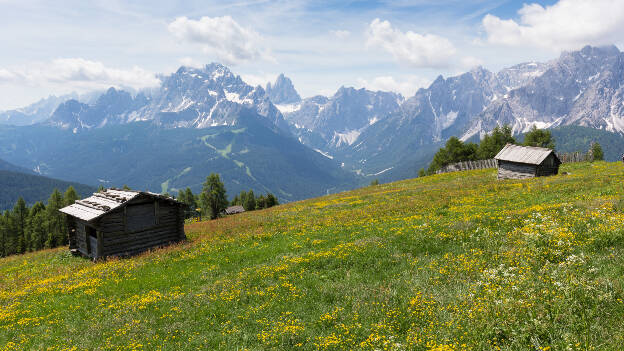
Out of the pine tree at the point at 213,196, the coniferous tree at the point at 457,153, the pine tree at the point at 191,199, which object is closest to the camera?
the pine tree at the point at 213,196

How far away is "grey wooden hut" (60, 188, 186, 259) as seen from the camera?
80.3 feet

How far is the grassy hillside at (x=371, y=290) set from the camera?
8.02 metres

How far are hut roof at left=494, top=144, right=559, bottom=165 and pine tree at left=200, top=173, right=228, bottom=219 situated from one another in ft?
236

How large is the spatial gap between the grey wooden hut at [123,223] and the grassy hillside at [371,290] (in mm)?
2816

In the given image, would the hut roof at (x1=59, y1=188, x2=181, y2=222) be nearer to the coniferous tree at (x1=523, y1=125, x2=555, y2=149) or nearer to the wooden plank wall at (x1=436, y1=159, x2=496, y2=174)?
the wooden plank wall at (x1=436, y1=159, x2=496, y2=174)

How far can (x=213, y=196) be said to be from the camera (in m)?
91.5

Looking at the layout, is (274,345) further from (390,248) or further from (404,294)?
(390,248)

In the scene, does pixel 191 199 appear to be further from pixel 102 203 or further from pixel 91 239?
pixel 91 239

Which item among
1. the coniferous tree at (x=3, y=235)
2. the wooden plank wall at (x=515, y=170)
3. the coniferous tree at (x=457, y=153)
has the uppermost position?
the coniferous tree at (x=457, y=153)

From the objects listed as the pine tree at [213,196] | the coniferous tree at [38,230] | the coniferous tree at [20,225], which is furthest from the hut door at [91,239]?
the coniferous tree at [20,225]

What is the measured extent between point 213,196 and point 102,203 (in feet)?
217

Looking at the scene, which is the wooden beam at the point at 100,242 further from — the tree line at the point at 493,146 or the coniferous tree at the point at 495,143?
the coniferous tree at the point at 495,143

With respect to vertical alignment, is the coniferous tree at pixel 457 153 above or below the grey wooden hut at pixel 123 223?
above

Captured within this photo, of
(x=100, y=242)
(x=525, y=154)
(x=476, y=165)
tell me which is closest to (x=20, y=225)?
(x=100, y=242)
